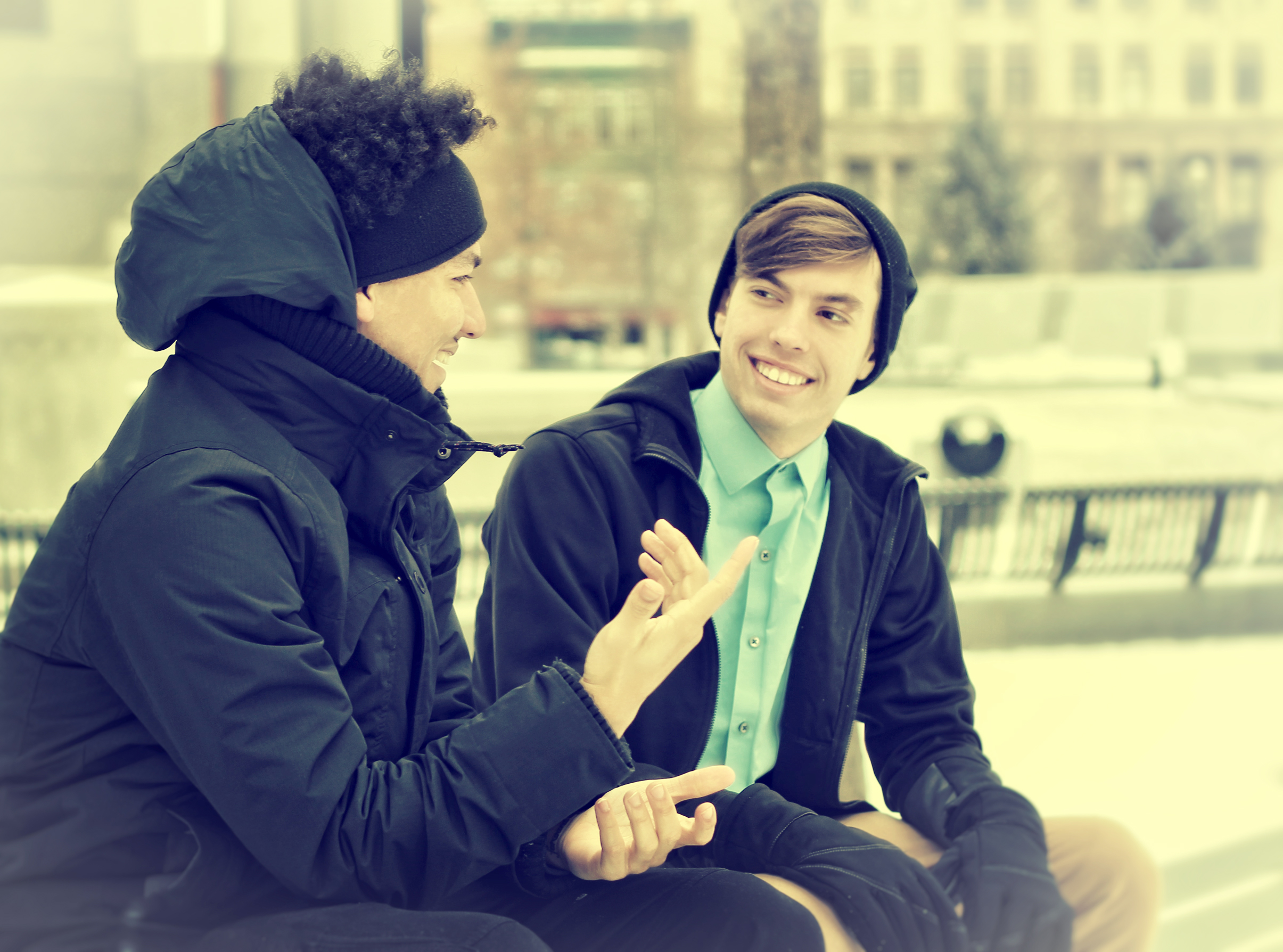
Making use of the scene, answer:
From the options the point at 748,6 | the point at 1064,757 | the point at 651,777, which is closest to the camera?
the point at 651,777

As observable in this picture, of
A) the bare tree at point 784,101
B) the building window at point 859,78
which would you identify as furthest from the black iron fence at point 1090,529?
the building window at point 859,78

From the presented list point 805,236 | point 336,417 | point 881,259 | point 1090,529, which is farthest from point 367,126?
point 1090,529

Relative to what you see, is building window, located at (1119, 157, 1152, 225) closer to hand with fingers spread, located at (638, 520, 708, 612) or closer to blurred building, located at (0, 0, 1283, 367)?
blurred building, located at (0, 0, 1283, 367)

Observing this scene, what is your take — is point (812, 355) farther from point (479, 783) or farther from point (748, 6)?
point (748, 6)

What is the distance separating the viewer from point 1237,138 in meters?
36.5

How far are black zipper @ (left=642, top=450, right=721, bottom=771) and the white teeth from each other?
221mm

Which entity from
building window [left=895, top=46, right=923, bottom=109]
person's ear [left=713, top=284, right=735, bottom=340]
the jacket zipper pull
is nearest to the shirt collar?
person's ear [left=713, top=284, right=735, bottom=340]

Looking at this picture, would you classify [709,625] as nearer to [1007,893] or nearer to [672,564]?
[672,564]

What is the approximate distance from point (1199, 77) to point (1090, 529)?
3637 cm

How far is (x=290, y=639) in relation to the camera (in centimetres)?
137

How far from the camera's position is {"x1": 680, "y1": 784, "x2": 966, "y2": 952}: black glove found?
5.89 ft

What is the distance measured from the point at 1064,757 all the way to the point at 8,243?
4.34m

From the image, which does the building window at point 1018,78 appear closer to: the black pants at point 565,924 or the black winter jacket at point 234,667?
the black pants at point 565,924

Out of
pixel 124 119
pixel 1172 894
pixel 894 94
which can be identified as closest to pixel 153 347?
pixel 1172 894
